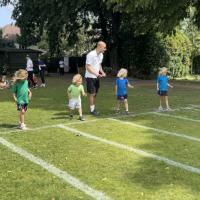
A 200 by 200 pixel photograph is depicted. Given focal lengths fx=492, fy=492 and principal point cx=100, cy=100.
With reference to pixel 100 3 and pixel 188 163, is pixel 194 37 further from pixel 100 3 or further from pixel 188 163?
pixel 188 163

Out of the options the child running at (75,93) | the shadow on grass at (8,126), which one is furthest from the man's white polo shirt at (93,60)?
the shadow on grass at (8,126)

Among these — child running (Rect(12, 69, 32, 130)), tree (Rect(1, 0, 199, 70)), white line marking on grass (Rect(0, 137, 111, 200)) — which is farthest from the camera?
tree (Rect(1, 0, 199, 70))

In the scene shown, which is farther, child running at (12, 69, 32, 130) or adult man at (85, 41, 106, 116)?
adult man at (85, 41, 106, 116)

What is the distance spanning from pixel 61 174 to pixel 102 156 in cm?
132

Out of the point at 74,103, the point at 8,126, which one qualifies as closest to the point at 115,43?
the point at 74,103

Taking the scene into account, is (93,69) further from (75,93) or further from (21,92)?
(21,92)

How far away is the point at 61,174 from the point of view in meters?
7.48

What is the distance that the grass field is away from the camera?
6.70m

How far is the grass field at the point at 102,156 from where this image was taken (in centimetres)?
670

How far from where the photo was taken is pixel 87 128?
452 inches

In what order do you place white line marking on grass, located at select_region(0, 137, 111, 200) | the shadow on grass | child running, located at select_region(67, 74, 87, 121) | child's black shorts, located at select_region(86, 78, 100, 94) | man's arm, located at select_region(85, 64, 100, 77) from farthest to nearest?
child's black shorts, located at select_region(86, 78, 100, 94) → man's arm, located at select_region(85, 64, 100, 77) → child running, located at select_region(67, 74, 87, 121) → the shadow on grass → white line marking on grass, located at select_region(0, 137, 111, 200)

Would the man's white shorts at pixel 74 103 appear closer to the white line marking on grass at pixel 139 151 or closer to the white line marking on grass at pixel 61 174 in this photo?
the white line marking on grass at pixel 139 151

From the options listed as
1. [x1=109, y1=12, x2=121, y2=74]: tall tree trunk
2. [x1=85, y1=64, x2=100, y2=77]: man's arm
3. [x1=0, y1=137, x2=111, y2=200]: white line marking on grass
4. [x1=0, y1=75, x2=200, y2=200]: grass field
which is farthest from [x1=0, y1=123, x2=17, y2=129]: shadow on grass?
[x1=109, y1=12, x2=121, y2=74]: tall tree trunk

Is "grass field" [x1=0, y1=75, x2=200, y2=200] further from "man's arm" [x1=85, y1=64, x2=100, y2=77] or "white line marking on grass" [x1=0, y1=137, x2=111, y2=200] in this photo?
"man's arm" [x1=85, y1=64, x2=100, y2=77]
